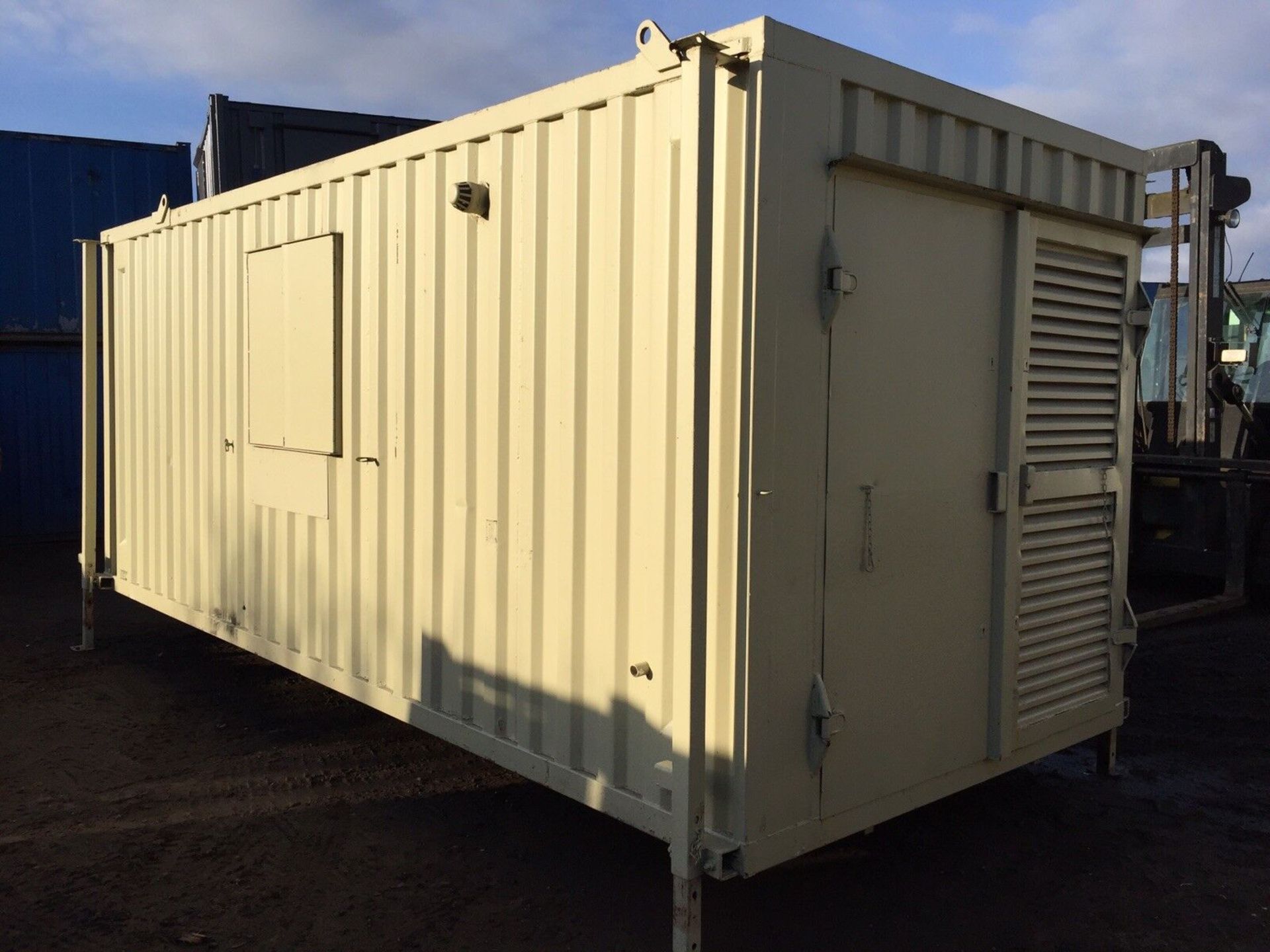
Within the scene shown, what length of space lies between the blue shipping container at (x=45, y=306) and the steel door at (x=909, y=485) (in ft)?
36.4

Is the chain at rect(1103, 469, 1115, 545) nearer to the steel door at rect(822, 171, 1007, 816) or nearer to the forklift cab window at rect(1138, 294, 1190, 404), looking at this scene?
the steel door at rect(822, 171, 1007, 816)

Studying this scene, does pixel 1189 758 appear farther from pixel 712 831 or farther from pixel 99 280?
pixel 99 280

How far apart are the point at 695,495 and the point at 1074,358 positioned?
2.01m

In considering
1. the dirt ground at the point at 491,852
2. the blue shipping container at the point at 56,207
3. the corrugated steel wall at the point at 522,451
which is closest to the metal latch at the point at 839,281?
the corrugated steel wall at the point at 522,451

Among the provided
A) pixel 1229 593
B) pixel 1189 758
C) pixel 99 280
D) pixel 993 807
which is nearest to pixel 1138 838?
pixel 993 807

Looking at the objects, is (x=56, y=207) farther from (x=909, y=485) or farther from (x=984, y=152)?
(x=909, y=485)

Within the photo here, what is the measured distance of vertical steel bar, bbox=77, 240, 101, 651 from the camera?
7.15 m

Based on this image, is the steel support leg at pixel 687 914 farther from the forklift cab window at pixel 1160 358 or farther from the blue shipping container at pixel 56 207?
the blue shipping container at pixel 56 207

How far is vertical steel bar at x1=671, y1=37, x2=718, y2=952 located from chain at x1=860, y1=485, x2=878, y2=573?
0.62 metres

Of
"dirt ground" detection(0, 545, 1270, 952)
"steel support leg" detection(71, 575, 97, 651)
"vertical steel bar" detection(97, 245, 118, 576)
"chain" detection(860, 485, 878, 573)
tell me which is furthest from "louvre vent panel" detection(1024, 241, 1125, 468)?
"steel support leg" detection(71, 575, 97, 651)

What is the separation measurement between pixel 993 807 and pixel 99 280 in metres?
6.71

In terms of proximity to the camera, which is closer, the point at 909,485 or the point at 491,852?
the point at 909,485

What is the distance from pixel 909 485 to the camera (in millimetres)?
3639

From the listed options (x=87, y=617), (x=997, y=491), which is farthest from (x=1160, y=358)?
(x=87, y=617)
